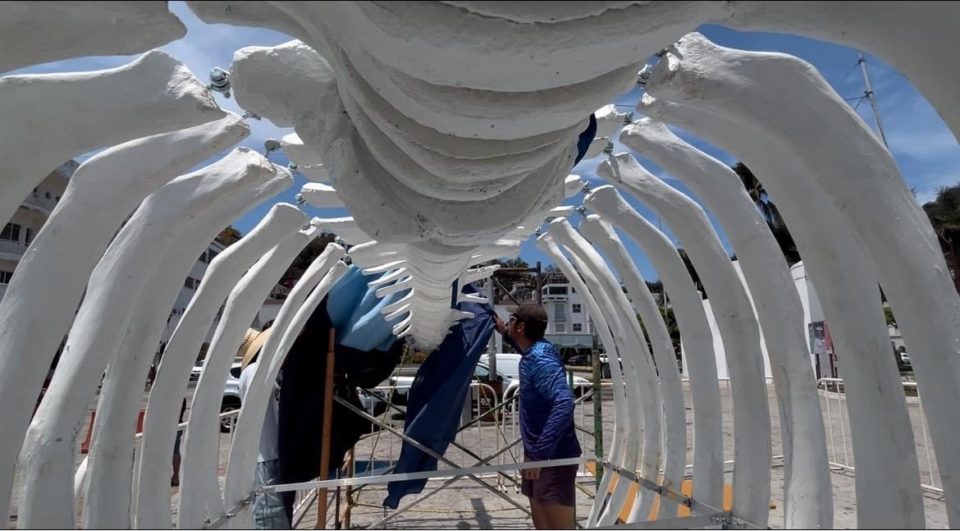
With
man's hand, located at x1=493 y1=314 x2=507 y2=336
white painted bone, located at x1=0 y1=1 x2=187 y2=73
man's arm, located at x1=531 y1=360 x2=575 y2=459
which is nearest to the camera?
white painted bone, located at x1=0 y1=1 x2=187 y2=73

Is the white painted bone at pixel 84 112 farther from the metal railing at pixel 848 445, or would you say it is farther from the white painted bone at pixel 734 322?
the metal railing at pixel 848 445

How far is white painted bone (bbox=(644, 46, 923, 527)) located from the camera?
1.94 metres

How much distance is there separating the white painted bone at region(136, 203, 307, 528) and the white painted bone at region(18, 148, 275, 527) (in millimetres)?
399

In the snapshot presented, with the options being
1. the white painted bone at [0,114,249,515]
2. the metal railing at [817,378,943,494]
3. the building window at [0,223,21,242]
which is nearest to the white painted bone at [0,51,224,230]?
the white painted bone at [0,114,249,515]

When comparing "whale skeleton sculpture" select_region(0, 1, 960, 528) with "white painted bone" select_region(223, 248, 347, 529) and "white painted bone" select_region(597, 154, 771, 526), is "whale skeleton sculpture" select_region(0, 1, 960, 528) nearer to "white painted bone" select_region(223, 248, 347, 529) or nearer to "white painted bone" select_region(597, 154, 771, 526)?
"white painted bone" select_region(597, 154, 771, 526)

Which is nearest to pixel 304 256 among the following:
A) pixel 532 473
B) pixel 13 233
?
pixel 13 233

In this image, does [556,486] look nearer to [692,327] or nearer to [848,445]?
[692,327]

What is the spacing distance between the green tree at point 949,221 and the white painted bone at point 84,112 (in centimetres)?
2581

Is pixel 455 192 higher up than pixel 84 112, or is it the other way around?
pixel 84 112

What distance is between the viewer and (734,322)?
10.2 feet

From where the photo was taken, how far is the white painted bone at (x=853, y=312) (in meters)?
1.94

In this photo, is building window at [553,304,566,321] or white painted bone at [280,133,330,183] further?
building window at [553,304,566,321]

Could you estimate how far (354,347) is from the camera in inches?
249

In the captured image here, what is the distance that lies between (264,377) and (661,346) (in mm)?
2803
